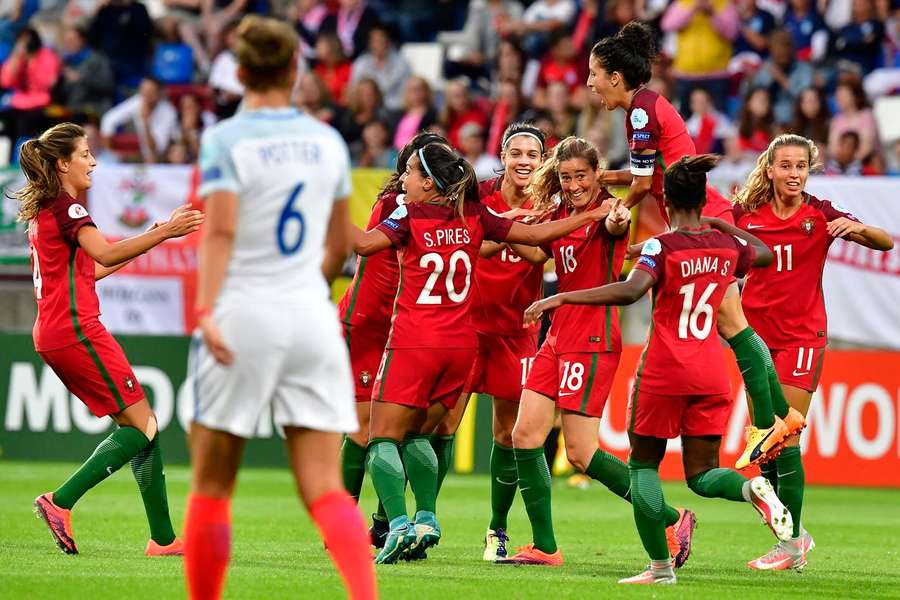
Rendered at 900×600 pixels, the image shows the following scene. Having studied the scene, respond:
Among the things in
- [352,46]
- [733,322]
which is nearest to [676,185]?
[733,322]

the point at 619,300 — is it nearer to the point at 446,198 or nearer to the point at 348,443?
the point at 446,198

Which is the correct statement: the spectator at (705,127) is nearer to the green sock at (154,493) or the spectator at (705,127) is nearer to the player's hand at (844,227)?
the player's hand at (844,227)

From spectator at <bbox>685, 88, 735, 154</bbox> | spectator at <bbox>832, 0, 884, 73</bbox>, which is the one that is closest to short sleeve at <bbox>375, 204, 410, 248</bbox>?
spectator at <bbox>685, 88, 735, 154</bbox>

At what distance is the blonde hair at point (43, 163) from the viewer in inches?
346

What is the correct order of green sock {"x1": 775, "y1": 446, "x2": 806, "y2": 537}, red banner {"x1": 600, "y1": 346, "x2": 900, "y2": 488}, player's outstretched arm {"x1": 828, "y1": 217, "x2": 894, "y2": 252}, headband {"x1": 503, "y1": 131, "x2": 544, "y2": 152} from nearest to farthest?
player's outstretched arm {"x1": 828, "y1": 217, "x2": 894, "y2": 252}
green sock {"x1": 775, "y1": 446, "x2": 806, "y2": 537}
headband {"x1": 503, "y1": 131, "x2": 544, "y2": 152}
red banner {"x1": 600, "y1": 346, "x2": 900, "y2": 488}

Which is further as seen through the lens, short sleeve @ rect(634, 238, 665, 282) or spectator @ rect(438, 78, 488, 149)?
spectator @ rect(438, 78, 488, 149)

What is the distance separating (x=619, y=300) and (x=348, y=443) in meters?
2.70

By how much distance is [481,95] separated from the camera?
19922mm

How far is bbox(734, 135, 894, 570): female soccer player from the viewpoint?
913 cm

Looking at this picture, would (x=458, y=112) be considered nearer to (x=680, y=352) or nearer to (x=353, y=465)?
(x=353, y=465)

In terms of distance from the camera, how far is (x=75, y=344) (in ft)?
28.9

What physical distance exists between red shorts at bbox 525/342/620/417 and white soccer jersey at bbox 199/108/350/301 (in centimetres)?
311

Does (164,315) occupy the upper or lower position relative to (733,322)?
lower

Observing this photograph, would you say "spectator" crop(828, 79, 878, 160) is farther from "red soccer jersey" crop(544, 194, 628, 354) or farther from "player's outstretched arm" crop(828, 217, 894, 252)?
"red soccer jersey" crop(544, 194, 628, 354)
